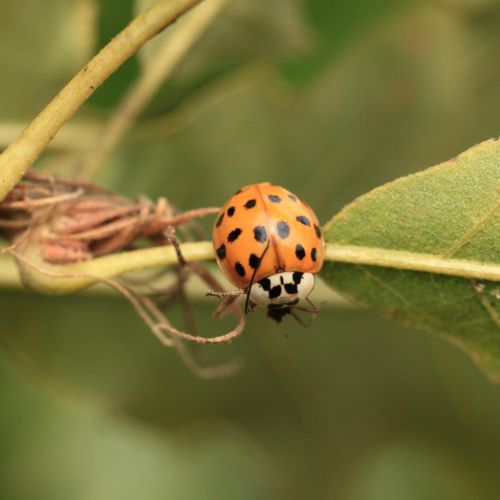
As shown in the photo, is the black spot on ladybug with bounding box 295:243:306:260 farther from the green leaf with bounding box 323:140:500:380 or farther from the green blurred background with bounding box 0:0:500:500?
the green blurred background with bounding box 0:0:500:500

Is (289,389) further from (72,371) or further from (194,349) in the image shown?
(72,371)

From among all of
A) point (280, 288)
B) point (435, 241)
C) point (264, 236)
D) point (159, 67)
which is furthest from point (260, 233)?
point (159, 67)

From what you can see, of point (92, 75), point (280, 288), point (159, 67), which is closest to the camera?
point (92, 75)

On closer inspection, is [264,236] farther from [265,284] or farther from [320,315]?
[320,315]

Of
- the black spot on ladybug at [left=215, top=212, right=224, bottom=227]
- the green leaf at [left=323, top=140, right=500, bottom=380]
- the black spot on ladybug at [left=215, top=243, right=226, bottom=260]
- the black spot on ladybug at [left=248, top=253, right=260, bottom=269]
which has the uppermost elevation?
the black spot on ladybug at [left=215, top=212, right=224, bottom=227]

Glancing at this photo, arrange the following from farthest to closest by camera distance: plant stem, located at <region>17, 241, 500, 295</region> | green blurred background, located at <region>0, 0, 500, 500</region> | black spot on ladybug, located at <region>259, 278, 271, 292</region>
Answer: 1. green blurred background, located at <region>0, 0, 500, 500</region>
2. black spot on ladybug, located at <region>259, 278, 271, 292</region>
3. plant stem, located at <region>17, 241, 500, 295</region>

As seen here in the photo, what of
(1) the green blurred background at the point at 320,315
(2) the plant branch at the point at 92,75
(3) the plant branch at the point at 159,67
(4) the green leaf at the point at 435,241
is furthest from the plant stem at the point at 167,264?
(1) the green blurred background at the point at 320,315

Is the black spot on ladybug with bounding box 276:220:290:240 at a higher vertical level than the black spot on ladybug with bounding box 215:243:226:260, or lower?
higher

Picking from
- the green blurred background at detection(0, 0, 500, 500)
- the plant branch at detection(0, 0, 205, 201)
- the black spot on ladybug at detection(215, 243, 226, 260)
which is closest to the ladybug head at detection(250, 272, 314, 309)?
the black spot on ladybug at detection(215, 243, 226, 260)

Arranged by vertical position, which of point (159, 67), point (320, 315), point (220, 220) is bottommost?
point (220, 220)
